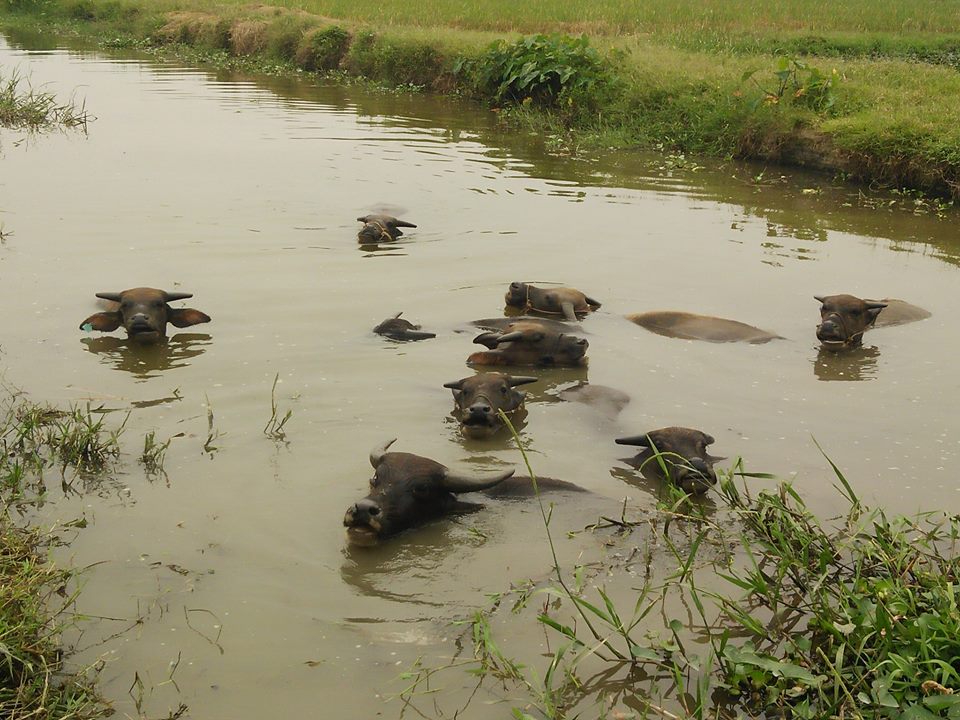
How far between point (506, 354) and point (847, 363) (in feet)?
7.05

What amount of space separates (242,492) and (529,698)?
1.89m

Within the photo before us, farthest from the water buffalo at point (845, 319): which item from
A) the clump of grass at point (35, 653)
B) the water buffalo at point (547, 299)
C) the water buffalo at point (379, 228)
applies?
the clump of grass at point (35, 653)

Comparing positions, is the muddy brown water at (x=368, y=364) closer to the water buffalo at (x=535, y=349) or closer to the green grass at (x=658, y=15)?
the water buffalo at (x=535, y=349)

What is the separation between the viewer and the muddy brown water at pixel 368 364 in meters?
3.86

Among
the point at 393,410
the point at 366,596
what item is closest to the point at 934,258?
the point at 393,410

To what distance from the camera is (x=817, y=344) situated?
712cm

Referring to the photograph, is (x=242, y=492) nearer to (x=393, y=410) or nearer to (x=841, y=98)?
(x=393, y=410)

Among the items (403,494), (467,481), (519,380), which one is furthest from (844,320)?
(403,494)

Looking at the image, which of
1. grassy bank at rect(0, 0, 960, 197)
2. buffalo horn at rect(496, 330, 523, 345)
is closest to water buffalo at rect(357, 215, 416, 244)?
buffalo horn at rect(496, 330, 523, 345)

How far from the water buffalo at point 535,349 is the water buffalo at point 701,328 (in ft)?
2.82

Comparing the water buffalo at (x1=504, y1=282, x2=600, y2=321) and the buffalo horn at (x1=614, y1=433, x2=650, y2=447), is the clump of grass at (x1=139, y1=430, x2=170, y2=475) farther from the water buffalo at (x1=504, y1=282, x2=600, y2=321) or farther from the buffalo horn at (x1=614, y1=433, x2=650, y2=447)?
the water buffalo at (x1=504, y1=282, x2=600, y2=321)

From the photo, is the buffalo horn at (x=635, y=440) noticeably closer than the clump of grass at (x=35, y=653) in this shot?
No

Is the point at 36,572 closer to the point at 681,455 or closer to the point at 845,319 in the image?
the point at 681,455

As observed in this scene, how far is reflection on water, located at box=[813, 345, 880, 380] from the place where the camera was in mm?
6609
